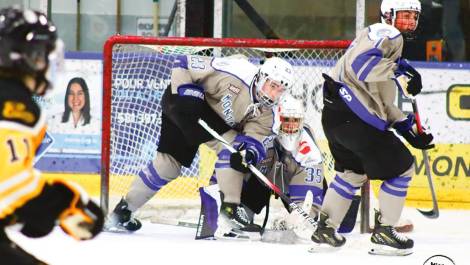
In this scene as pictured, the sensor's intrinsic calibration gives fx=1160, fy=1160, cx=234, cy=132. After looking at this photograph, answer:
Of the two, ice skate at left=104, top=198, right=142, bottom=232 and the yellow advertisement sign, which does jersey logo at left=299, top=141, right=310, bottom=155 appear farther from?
the yellow advertisement sign

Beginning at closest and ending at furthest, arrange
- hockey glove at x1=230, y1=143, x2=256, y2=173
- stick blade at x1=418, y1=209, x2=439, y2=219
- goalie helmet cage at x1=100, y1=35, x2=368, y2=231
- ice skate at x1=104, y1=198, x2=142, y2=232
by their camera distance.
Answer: hockey glove at x1=230, y1=143, x2=256, y2=173 → ice skate at x1=104, y1=198, x2=142, y2=232 → goalie helmet cage at x1=100, y1=35, x2=368, y2=231 → stick blade at x1=418, y1=209, x2=439, y2=219

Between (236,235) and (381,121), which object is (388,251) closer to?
(381,121)

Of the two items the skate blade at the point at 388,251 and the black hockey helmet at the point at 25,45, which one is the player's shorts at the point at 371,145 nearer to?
the skate blade at the point at 388,251

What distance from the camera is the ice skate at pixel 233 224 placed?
16.1ft

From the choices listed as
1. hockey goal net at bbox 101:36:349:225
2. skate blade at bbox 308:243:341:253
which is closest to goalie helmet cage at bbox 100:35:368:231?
hockey goal net at bbox 101:36:349:225

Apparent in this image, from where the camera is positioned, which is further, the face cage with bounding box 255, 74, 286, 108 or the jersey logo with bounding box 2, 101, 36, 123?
the face cage with bounding box 255, 74, 286, 108

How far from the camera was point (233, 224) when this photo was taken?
16.1ft

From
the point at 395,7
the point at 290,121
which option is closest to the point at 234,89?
the point at 290,121

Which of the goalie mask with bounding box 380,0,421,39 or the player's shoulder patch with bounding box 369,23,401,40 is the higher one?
the goalie mask with bounding box 380,0,421,39

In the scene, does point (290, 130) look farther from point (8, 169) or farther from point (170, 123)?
point (8, 169)

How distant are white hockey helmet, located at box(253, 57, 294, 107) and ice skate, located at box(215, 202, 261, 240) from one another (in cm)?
50

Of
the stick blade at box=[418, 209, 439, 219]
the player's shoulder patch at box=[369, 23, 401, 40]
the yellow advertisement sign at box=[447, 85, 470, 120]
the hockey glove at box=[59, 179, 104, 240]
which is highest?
the player's shoulder patch at box=[369, 23, 401, 40]

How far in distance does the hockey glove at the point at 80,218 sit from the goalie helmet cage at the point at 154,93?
304 cm

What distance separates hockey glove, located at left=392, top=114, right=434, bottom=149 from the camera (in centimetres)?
458
